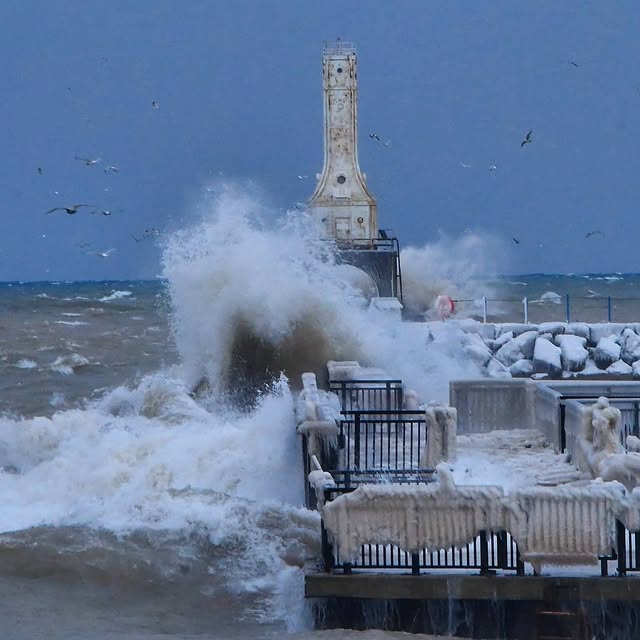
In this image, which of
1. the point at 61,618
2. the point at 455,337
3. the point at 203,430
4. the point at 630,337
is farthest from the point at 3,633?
the point at 630,337

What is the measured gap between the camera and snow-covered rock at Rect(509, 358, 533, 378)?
88.0 feet

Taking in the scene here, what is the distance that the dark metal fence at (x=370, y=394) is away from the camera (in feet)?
56.3

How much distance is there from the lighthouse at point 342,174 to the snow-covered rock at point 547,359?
15650 millimetres

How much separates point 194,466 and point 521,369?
422 inches

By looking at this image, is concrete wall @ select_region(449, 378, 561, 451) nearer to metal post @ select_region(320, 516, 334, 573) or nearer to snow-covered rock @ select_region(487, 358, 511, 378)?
metal post @ select_region(320, 516, 334, 573)

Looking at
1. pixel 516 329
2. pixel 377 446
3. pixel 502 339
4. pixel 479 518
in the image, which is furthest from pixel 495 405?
pixel 516 329

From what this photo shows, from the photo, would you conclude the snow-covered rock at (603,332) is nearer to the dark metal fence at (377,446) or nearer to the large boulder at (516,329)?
the large boulder at (516,329)

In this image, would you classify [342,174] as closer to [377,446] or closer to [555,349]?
[555,349]

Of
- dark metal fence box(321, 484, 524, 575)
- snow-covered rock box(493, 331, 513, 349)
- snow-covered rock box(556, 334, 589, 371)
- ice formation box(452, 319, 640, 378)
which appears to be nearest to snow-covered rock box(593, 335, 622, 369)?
ice formation box(452, 319, 640, 378)

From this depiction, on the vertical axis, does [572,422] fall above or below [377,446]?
above

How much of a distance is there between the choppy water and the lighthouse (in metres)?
10.3

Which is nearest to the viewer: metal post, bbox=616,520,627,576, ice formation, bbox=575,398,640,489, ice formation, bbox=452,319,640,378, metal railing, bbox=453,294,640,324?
metal post, bbox=616,520,627,576

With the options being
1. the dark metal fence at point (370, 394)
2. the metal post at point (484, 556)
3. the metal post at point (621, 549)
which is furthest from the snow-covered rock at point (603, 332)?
the metal post at point (484, 556)

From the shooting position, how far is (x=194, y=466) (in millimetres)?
18047
